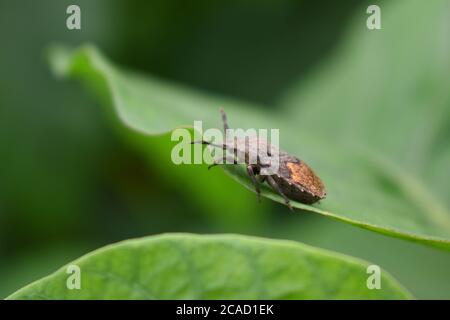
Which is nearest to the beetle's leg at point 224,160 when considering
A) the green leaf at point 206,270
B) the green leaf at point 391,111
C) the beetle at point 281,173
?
the beetle at point 281,173

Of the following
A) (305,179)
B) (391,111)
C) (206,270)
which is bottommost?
(206,270)

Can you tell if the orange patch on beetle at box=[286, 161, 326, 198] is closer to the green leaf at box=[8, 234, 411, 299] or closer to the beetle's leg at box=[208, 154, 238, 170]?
the beetle's leg at box=[208, 154, 238, 170]

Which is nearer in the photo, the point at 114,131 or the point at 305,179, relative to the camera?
the point at 305,179

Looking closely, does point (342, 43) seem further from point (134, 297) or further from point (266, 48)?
point (134, 297)

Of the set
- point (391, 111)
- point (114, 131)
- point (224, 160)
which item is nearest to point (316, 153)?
point (391, 111)

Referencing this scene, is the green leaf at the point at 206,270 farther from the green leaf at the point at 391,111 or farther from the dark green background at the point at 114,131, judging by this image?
the dark green background at the point at 114,131

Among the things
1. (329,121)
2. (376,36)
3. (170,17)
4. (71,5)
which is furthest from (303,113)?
(71,5)

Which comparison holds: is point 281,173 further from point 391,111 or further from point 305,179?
point 391,111

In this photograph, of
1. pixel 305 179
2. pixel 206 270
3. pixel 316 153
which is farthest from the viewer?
pixel 316 153
